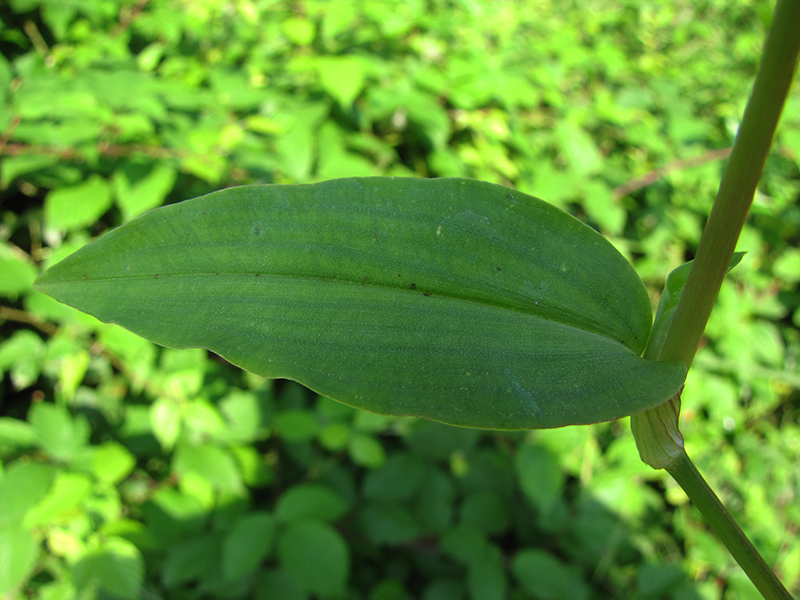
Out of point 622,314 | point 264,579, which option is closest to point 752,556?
point 622,314

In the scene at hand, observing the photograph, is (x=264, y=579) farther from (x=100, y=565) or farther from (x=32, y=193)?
(x=32, y=193)

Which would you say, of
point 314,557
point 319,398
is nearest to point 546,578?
point 314,557

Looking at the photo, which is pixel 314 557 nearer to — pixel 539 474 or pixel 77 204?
pixel 539 474

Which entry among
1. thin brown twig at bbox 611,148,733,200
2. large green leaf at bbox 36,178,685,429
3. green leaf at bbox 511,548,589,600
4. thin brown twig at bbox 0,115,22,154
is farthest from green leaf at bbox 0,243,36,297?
thin brown twig at bbox 611,148,733,200

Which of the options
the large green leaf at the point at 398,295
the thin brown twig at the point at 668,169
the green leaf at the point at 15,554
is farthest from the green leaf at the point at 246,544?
the thin brown twig at the point at 668,169

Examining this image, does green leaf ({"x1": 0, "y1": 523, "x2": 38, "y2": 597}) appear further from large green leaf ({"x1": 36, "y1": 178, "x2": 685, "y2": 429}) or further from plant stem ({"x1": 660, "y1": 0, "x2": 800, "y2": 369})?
plant stem ({"x1": 660, "y1": 0, "x2": 800, "y2": 369})

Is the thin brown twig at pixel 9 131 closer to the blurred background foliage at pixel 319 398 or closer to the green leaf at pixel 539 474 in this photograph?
the blurred background foliage at pixel 319 398
